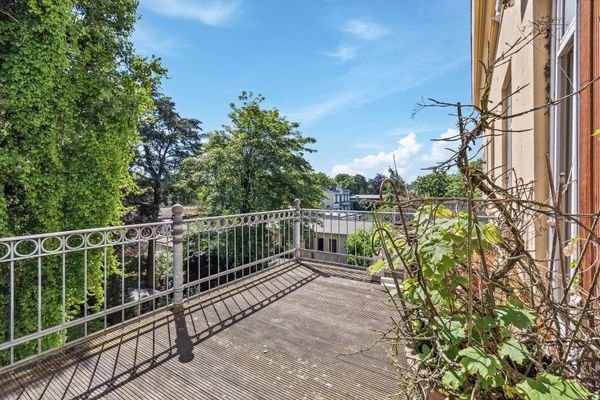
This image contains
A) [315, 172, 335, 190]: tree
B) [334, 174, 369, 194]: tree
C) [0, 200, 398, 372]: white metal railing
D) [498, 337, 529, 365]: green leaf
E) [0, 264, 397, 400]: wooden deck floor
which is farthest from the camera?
[334, 174, 369, 194]: tree

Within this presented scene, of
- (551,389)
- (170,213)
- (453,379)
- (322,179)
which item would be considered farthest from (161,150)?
(551,389)

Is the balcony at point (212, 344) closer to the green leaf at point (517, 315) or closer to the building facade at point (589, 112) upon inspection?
the green leaf at point (517, 315)

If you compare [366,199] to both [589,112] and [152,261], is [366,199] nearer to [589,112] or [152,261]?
[589,112]

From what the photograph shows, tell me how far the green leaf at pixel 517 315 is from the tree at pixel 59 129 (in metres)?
8.11

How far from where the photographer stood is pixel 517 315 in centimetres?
127

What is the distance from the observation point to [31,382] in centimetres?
234

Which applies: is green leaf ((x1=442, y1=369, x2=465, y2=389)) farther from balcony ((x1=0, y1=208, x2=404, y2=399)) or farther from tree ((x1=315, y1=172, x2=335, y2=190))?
tree ((x1=315, y1=172, x2=335, y2=190))

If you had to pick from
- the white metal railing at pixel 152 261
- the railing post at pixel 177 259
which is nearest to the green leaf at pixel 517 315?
the white metal railing at pixel 152 261

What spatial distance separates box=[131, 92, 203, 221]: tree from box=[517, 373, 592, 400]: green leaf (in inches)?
756

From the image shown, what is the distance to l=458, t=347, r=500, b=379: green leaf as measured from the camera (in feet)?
3.70

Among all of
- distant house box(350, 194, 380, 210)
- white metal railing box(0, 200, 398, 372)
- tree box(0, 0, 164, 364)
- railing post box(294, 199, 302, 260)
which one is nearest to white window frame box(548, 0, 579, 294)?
distant house box(350, 194, 380, 210)

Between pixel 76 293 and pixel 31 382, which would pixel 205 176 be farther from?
pixel 31 382

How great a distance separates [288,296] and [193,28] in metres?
9.31

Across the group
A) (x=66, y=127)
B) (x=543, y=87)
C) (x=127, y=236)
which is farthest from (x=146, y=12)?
(x=543, y=87)
